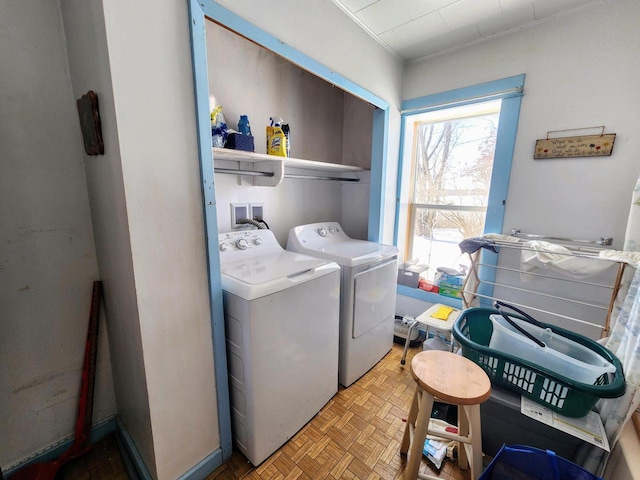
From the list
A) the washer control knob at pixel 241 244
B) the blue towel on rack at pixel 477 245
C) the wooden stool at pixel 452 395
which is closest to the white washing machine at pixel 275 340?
the washer control knob at pixel 241 244

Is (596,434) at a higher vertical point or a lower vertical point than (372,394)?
higher

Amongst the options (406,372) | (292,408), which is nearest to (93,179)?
(292,408)

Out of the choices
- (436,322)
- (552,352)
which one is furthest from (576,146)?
(436,322)

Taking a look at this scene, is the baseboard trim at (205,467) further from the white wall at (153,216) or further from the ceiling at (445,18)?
the ceiling at (445,18)

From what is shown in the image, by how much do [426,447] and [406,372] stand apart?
66 centimetres

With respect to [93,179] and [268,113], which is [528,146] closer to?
[268,113]

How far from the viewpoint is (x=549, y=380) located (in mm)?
1104

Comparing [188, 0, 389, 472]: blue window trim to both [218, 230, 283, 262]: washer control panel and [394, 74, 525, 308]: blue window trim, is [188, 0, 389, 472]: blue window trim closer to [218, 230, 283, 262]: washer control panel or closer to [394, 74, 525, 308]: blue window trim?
[218, 230, 283, 262]: washer control panel

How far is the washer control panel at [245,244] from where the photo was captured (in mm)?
1559

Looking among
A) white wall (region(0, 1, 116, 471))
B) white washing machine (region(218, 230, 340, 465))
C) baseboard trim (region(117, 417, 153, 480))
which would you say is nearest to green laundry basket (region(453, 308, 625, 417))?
white washing machine (region(218, 230, 340, 465))

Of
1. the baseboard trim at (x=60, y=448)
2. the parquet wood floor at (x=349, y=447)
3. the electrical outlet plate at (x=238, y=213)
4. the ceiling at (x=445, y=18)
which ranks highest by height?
the ceiling at (x=445, y=18)

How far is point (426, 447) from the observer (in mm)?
1386

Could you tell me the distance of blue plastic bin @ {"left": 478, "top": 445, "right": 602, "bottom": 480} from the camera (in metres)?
0.96

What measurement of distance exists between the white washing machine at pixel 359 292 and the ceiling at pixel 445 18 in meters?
1.45
